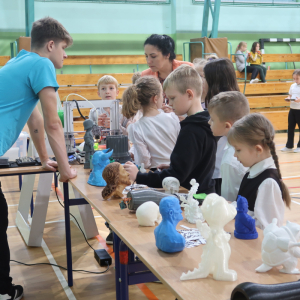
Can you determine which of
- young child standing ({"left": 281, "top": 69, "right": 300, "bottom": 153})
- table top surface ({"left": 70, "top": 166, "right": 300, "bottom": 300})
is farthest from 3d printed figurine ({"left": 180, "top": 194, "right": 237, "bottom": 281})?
young child standing ({"left": 281, "top": 69, "right": 300, "bottom": 153})

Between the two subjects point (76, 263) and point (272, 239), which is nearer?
point (272, 239)

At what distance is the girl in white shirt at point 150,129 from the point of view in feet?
7.22

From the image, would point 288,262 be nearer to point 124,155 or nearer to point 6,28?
point 124,155

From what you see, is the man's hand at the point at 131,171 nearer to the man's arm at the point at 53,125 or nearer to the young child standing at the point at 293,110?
the man's arm at the point at 53,125

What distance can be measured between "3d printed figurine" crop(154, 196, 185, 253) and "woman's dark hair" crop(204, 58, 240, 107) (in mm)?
1304

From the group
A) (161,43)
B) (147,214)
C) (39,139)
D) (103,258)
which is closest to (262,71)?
(161,43)

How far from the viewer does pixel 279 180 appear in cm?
141

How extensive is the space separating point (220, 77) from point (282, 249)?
149 cm

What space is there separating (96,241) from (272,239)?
223 centimetres

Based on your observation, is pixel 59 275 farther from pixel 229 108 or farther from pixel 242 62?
pixel 242 62

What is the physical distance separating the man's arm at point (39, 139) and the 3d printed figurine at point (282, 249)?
4.82ft

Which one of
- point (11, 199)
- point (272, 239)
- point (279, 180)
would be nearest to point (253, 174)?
point (279, 180)

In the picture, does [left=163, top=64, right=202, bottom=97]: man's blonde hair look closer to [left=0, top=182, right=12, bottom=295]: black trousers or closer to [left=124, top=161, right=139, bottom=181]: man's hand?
[left=124, top=161, right=139, bottom=181]: man's hand

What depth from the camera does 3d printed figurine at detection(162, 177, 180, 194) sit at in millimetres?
1631
